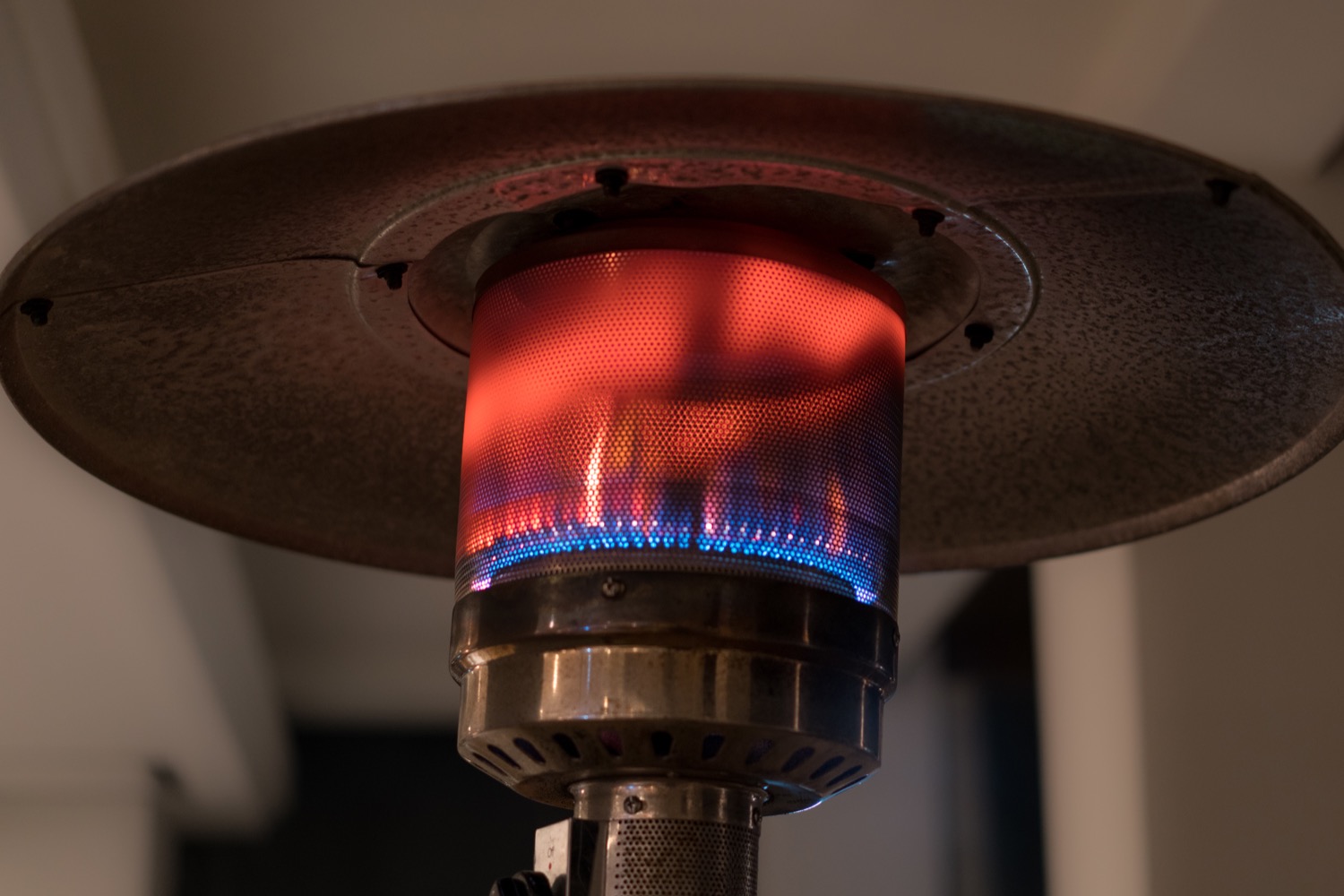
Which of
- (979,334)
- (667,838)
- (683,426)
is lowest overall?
(667,838)

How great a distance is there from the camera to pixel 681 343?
2.29 feet

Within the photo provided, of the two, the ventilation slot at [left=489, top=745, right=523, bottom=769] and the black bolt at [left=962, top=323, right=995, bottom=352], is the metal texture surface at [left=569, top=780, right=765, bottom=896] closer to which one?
the ventilation slot at [left=489, top=745, right=523, bottom=769]

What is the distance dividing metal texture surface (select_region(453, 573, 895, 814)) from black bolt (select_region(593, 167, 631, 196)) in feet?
0.56

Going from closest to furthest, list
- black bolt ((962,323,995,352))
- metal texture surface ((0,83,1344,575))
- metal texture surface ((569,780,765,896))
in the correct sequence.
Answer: metal texture surface ((0,83,1344,575)) → metal texture surface ((569,780,765,896)) → black bolt ((962,323,995,352))

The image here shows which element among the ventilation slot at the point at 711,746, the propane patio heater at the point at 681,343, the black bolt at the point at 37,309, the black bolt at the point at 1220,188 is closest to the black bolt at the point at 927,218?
the propane patio heater at the point at 681,343

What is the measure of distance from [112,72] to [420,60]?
0.78 ft

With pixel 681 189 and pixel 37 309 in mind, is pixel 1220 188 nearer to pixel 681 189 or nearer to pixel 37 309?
pixel 681 189

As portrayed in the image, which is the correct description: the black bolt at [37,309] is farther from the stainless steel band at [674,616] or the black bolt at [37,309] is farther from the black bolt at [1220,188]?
the black bolt at [1220,188]

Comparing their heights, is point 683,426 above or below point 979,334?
below

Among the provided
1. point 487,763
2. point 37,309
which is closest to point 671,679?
point 487,763

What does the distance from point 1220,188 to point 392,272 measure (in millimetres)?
399

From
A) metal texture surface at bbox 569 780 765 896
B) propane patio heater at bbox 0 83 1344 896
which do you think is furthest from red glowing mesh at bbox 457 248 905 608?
metal texture surface at bbox 569 780 765 896

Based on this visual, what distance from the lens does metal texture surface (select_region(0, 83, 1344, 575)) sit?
1.90 ft

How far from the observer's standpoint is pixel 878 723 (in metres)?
0.72
